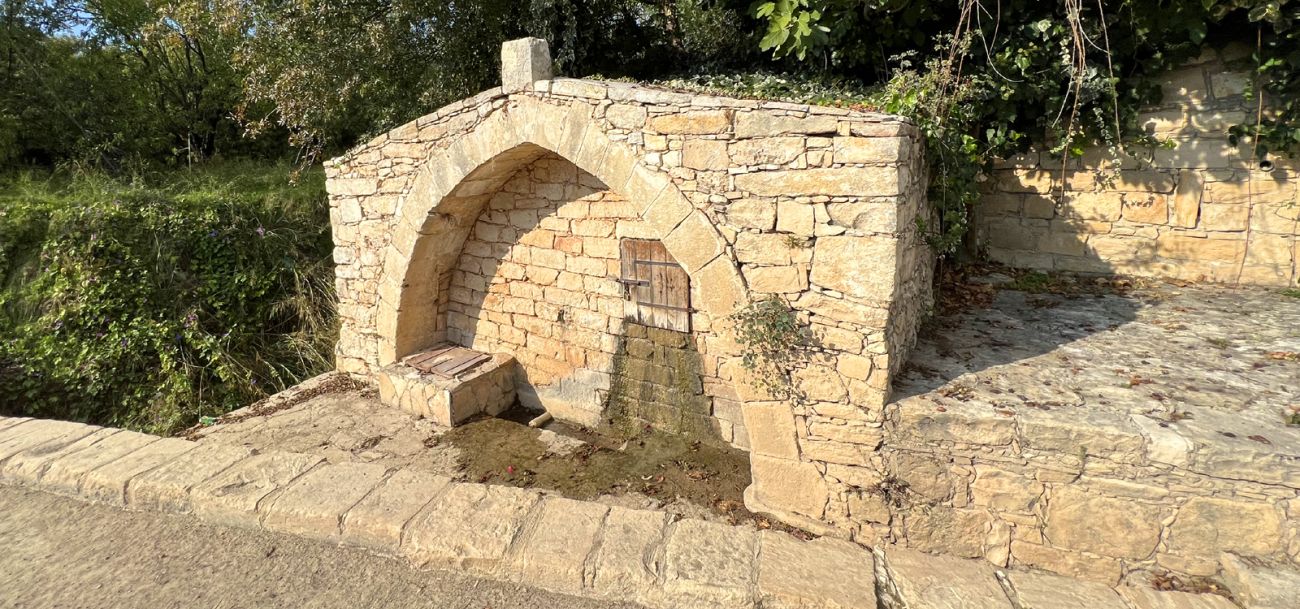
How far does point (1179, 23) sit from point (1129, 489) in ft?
12.6

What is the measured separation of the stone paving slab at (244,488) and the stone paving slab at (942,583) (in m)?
3.54

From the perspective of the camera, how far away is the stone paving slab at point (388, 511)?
131 inches

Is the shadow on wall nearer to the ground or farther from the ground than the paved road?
farther from the ground

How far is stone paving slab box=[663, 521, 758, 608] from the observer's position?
279 cm

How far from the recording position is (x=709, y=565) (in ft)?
9.64

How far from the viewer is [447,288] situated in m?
5.82

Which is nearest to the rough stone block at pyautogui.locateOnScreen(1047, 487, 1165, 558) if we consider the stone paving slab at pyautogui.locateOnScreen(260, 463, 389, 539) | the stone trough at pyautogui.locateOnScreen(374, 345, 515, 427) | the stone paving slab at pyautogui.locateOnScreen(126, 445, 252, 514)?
the stone paving slab at pyautogui.locateOnScreen(260, 463, 389, 539)

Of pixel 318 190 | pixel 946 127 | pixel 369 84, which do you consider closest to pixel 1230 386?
pixel 946 127

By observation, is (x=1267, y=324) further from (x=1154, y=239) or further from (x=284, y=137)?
(x=284, y=137)

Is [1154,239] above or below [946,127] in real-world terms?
below

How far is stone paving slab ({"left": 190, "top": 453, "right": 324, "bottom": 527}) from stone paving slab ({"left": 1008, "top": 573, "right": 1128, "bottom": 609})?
4061 mm

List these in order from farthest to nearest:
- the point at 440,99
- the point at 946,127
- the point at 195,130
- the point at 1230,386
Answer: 1. the point at 195,130
2. the point at 440,99
3. the point at 946,127
4. the point at 1230,386

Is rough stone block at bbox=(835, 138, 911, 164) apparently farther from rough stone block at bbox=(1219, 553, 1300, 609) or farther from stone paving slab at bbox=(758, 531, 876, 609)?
rough stone block at bbox=(1219, 553, 1300, 609)

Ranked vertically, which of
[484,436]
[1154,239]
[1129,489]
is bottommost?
[484,436]
